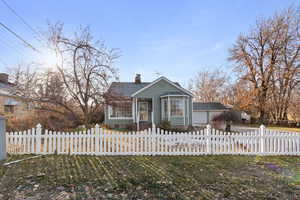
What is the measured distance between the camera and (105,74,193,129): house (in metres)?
14.0

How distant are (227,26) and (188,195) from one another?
38.3 ft

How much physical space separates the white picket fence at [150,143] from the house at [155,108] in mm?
7927

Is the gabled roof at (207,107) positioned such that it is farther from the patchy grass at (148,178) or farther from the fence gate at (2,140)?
the fence gate at (2,140)

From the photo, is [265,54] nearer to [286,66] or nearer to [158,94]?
[286,66]

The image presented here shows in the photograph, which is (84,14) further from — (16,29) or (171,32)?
(171,32)

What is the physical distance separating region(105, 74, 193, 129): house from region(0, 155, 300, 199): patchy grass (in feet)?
28.9

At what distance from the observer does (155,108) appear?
1477 cm

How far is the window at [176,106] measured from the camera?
46.1 feet

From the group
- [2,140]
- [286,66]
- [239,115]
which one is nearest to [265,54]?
[286,66]

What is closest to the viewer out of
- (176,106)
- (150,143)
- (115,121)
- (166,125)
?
(150,143)

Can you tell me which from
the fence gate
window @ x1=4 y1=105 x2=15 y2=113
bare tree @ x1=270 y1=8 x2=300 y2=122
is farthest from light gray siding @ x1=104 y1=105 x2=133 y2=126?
bare tree @ x1=270 y1=8 x2=300 y2=122

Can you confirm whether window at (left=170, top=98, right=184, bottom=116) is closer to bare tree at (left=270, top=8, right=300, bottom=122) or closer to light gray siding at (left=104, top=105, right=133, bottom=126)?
light gray siding at (left=104, top=105, right=133, bottom=126)

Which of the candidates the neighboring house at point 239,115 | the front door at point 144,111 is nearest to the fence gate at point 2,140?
the front door at point 144,111

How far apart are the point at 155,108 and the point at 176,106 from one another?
1941 millimetres
